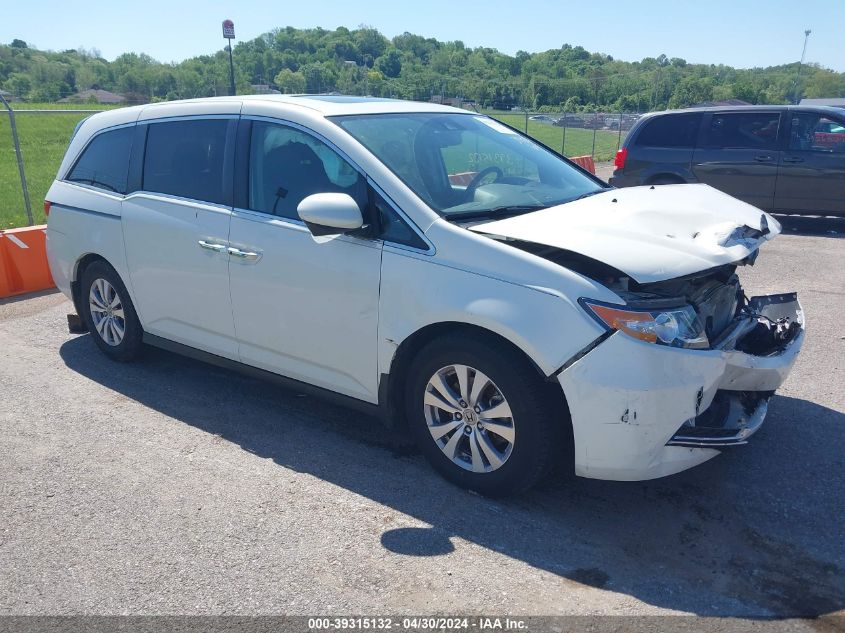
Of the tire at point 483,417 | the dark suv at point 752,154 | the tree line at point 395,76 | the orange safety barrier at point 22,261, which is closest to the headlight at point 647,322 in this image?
the tire at point 483,417

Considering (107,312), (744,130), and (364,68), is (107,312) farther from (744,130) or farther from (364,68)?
(364,68)

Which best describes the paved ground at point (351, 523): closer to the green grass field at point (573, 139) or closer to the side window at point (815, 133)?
the side window at point (815, 133)

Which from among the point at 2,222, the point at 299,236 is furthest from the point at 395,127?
the point at 2,222

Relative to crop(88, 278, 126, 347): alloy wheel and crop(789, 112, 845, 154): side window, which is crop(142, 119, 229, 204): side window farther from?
crop(789, 112, 845, 154): side window

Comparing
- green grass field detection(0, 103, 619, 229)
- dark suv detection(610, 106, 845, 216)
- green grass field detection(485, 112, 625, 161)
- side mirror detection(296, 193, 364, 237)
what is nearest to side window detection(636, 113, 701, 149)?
dark suv detection(610, 106, 845, 216)

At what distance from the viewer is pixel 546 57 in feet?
218

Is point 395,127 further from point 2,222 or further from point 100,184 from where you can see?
point 2,222

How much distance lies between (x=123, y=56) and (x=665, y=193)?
65.6 metres

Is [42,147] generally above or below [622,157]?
below

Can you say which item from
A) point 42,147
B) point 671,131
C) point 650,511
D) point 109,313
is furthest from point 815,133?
point 42,147

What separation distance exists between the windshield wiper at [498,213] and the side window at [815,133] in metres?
8.37

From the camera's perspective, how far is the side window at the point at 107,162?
17.1 ft

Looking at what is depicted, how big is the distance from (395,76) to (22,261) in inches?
1533

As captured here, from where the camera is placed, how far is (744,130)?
11.1m
